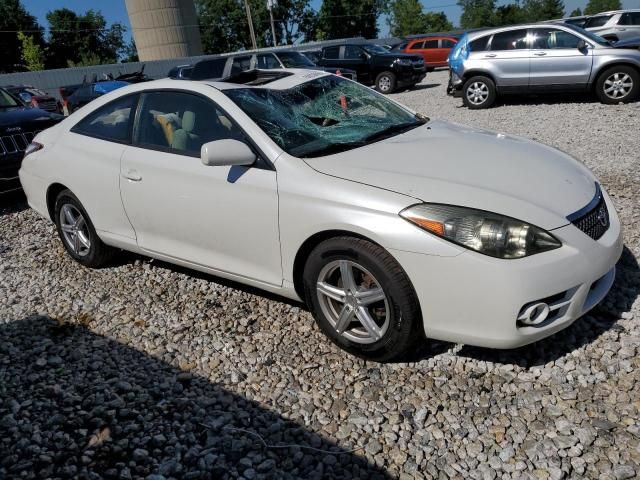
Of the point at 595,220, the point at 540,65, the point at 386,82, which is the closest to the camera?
the point at 595,220

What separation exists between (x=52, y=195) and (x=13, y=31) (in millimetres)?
67390

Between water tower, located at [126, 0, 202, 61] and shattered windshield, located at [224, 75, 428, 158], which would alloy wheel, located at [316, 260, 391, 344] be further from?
water tower, located at [126, 0, 202, 61]

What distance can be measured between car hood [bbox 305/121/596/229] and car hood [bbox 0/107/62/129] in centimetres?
534

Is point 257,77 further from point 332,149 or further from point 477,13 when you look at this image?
point 477,13

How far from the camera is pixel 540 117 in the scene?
981cm

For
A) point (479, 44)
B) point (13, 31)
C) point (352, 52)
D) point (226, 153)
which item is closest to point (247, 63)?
point (352, 52)

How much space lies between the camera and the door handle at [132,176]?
145 inches

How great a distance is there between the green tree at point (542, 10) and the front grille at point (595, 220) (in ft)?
259

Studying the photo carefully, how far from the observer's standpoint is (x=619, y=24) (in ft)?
50.9

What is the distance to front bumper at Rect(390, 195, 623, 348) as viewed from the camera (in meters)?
2.43

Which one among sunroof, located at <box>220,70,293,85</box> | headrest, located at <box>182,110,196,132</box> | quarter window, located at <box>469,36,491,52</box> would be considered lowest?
quarter window, located at <box>469,36,491,52</box>

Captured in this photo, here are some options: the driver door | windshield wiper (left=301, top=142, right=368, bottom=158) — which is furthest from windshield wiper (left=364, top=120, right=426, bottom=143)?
the driver door

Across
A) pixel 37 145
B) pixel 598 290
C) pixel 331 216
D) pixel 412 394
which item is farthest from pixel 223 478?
pixel 37 145

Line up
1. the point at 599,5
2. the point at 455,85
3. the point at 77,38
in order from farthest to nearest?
the point at 599,5, the point at 77,38, the point at 455,85
